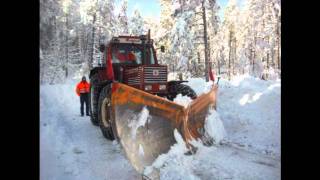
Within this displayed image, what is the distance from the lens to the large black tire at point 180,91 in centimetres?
500

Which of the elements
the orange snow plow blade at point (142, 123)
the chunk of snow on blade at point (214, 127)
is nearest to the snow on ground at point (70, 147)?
the orange snow plow blade at point (142, 123)

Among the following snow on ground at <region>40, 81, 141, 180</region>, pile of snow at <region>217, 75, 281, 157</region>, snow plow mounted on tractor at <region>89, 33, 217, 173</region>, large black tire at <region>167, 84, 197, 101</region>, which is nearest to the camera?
snow on ground at <region>40, 81, 141, 180</region>

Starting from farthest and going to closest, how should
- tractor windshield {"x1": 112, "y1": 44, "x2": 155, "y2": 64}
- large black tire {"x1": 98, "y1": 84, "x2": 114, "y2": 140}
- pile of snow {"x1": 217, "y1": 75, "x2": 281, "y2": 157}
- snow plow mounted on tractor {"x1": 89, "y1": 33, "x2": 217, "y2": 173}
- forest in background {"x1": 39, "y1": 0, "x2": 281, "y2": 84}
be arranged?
tractor windshield {"x1": 112, "y1": 44, "x2": 155, "y2": 64}, pile of snow {"x1": 217, "y1": 75, "x2": 281, "y2": 157}, large black tire {"x1": 98, "y1": 84, "x2": 114, "y2": 140}, forest in background {"x1": 39, "y1": 0, "x2": 281, "y2": 84}, snow plow mounted on tractor {"x1": 89, "y1": 33, "x2": 217, "y2": 173}

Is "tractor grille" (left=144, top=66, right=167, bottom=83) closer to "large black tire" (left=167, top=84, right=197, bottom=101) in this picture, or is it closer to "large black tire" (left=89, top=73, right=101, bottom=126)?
"large black tire" (left=167, top=84, right=197, bottom=101)

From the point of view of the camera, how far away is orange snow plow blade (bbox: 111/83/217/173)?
13.8 feet

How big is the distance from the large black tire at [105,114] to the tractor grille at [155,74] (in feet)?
1.95

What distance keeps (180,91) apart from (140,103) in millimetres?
945

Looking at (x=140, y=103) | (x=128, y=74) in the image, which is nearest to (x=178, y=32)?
(x=128, y=74)

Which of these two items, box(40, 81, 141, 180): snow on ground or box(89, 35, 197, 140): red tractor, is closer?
box(40, 81, 141, 180): snow on ground

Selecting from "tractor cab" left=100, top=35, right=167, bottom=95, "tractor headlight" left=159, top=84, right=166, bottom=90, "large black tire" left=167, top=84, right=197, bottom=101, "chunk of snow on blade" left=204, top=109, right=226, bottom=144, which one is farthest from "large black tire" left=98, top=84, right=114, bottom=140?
"chunk of snow on blade" left=204, top=109, right=226, bottom=144

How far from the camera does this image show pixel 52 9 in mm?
4453

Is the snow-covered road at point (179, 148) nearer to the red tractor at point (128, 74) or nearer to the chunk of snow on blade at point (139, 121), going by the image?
the red tractor at point (128, 74)

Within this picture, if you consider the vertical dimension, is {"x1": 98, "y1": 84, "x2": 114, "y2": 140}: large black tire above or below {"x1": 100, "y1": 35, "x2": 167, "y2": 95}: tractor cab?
below
